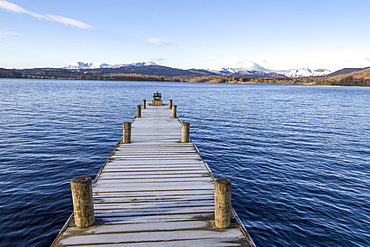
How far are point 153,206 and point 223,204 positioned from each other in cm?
232

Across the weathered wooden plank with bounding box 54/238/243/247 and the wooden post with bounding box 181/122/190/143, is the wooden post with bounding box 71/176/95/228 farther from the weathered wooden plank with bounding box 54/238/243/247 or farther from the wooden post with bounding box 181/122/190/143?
the wooden post with bounding box 181/122/190/143

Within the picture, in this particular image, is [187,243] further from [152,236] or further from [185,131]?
[185,131]

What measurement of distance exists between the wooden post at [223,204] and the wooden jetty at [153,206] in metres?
Answer: 0.20

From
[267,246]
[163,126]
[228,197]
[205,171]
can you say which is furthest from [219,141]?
[228,197]

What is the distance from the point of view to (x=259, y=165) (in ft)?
51.8

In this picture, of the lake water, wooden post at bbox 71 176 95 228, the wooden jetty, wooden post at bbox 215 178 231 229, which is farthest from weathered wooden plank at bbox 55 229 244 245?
the lake water

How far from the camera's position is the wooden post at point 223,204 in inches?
234

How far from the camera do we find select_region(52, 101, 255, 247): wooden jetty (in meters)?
5.55

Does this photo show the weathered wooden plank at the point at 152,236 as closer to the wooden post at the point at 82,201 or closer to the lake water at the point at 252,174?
the wooden post at the point at 82,201

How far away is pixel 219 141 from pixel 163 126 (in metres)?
6.39

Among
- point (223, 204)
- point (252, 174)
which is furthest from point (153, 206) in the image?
point (252, 174)

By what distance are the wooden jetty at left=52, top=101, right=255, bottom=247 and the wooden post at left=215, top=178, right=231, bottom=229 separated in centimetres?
20

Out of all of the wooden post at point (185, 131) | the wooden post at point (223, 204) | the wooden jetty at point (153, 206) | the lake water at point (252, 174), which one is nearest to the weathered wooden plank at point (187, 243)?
the wooden jetty at point (153, 206)

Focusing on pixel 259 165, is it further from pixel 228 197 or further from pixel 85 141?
pixel 85 141
